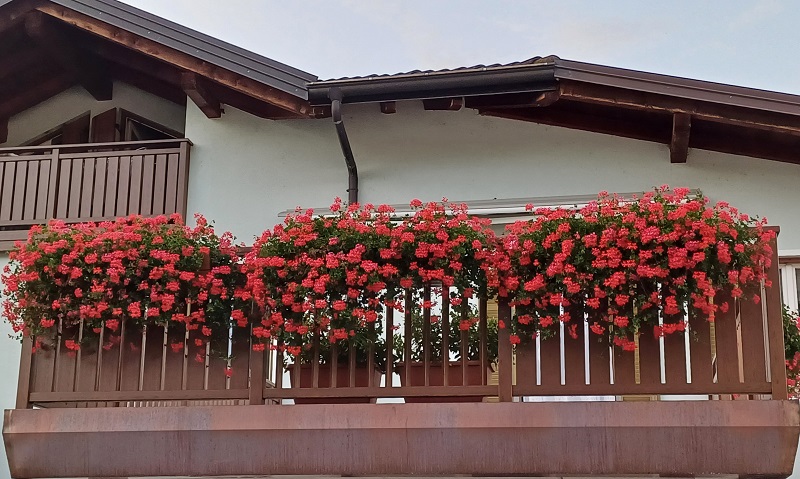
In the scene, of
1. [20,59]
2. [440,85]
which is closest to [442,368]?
[440,85]

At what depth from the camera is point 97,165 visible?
10164mm

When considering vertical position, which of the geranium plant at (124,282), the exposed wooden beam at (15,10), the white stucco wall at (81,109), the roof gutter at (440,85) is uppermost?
the exposed wooden beam at (15,10)

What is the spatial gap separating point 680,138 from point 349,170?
2.93 m

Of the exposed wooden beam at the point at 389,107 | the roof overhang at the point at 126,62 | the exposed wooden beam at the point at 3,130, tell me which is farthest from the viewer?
the exposed wooden beam at the point at 3,130

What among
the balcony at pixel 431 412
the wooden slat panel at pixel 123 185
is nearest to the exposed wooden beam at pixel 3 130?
the wooden slat panel at pixel 123 185

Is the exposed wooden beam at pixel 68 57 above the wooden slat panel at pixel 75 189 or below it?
above

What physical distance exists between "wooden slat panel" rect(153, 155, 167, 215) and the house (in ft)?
0.07

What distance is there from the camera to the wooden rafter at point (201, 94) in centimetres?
969

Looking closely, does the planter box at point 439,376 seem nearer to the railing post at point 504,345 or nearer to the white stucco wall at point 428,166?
the railing post at point 504,345

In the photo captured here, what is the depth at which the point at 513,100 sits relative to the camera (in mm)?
9117

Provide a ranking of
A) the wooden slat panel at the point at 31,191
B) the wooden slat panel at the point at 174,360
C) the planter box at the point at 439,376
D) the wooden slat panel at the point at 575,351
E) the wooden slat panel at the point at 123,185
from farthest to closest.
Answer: the wooden slat panel at the point at 31,191 → the wooden slat panel at the point at 123,185 → the wooden slat panel at the point at 174,360 → the planter box at the point at 439,376 → the wooden slat panel at the point at 575,351

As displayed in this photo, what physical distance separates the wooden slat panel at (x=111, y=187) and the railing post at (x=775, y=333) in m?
6.04

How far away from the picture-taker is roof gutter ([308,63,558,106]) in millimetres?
8523

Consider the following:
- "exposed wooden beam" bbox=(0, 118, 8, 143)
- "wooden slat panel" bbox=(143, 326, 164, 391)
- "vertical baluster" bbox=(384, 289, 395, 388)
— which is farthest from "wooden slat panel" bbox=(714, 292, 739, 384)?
"exposed wooden beam" bbox=(0, 118, 8, 143)
